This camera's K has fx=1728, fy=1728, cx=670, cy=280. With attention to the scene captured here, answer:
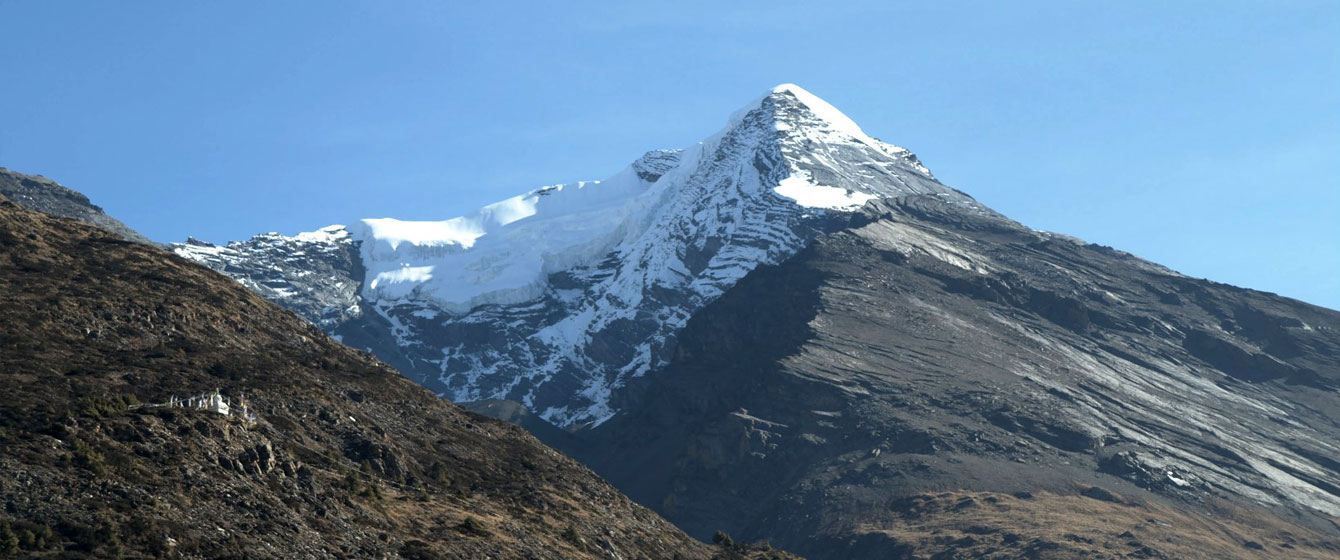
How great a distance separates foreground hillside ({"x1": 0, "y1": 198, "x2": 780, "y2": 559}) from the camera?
80438 mm

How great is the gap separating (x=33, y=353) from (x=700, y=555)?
4832cm

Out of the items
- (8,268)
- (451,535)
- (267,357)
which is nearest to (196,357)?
(267,357)

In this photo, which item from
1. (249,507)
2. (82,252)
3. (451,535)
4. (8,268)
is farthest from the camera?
(82,252)

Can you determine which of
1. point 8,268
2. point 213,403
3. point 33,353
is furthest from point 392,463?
point 8,268

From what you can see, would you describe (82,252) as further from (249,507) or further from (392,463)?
(249,507)

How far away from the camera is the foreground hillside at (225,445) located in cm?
8044

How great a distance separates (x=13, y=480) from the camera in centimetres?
7812

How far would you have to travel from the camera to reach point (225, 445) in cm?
9212

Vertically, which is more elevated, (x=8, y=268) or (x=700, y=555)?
(x=8, y=268)

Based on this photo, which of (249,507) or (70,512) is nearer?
(70,512)

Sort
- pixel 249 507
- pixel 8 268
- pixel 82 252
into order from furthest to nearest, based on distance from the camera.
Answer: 1. pixel 82 252
2. pixel 8 268
3. pixel 249 507

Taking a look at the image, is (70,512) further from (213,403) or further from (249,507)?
(213,403)

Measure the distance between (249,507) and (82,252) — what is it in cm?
5442

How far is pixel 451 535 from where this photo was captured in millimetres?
98125
